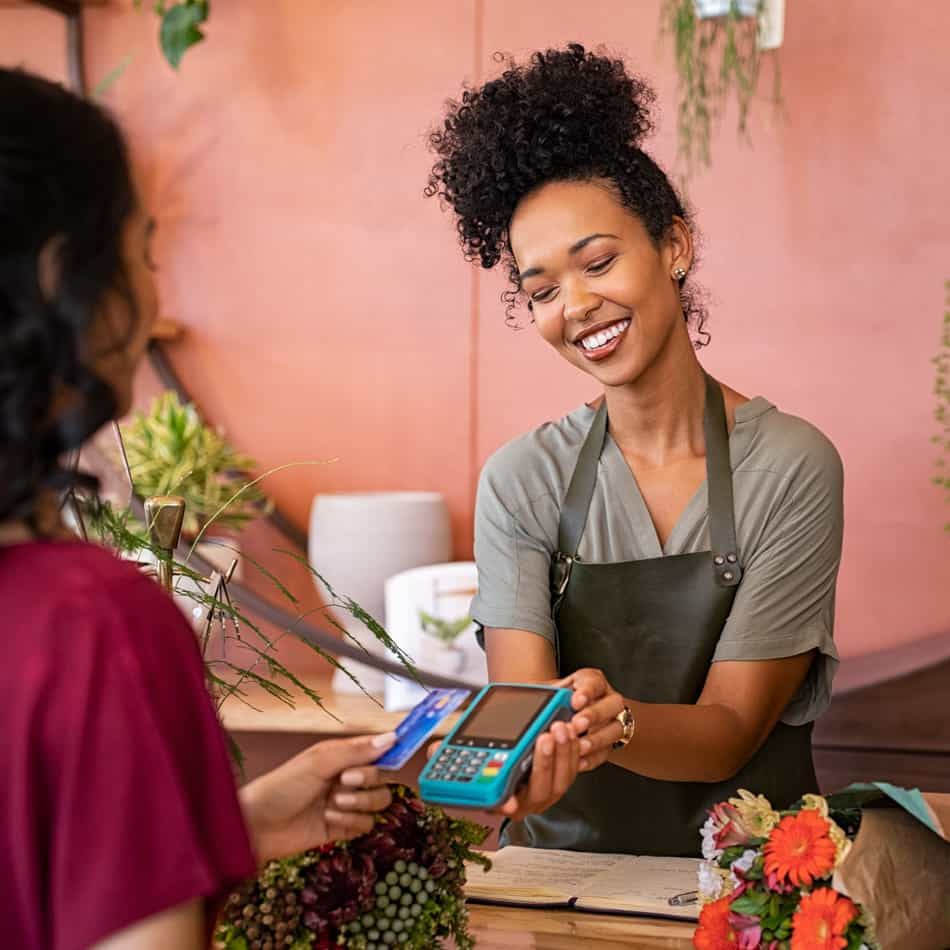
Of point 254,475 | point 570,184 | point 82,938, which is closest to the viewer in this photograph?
point 82,938

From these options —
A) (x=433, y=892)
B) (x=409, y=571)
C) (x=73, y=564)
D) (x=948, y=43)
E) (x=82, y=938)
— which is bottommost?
(x=409, y=571)

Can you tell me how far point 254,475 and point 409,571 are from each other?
70 cm

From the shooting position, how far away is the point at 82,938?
0.61 meters

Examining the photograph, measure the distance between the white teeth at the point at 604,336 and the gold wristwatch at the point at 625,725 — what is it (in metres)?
0.49

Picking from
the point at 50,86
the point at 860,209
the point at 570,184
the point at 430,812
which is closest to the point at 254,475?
the point at 860,209

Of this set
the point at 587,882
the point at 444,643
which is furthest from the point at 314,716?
the point at 587,882

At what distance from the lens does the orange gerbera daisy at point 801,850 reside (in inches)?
39.8

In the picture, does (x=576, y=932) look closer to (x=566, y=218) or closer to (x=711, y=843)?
(x=711, y=843)

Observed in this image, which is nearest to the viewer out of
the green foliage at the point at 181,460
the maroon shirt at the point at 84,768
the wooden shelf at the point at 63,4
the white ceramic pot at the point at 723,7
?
the maroon shirt at the point at 84,768

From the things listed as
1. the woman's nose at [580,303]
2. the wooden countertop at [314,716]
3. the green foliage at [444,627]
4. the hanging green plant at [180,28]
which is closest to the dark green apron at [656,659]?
the woman's nose at [580,303]

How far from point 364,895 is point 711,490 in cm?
82

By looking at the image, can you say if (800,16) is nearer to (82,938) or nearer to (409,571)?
(409,571)

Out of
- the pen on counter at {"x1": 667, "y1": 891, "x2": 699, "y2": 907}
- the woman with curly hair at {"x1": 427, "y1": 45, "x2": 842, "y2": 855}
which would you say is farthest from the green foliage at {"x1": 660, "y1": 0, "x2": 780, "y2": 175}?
the pen on counter at {"x1": 667, "y1": 891, "x2": 699, "y2": 907}

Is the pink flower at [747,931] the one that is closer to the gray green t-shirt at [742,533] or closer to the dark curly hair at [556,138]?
the gray green t-shirt at [742,533]
